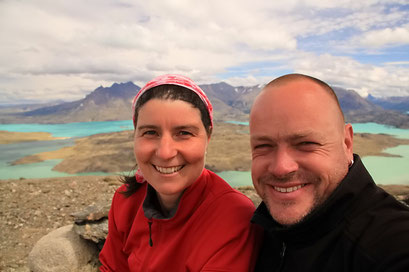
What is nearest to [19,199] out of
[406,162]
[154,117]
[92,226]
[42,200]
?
[42,200]

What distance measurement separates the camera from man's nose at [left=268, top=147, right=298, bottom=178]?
2205 millimetres

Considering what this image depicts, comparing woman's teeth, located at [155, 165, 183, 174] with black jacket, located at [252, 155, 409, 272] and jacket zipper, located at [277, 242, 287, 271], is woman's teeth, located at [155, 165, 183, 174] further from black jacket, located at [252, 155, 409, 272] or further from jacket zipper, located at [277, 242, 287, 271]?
jacket zipper, located at [277, 242, 287, 271]

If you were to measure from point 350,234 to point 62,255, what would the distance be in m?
6.52

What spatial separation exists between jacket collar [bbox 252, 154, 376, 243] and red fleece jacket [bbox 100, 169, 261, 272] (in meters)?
0.40

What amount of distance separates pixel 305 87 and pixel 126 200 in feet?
8.17

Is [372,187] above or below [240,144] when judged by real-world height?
above

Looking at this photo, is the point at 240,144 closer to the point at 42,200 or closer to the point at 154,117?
the point at 42,200

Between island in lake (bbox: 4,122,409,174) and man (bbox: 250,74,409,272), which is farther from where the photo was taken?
island in lake (bbox: 4,122,409,174)

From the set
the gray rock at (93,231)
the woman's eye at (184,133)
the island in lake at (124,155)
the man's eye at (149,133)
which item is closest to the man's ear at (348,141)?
the woman's eye at (184,133)

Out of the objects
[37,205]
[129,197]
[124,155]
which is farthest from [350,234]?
[124,155]

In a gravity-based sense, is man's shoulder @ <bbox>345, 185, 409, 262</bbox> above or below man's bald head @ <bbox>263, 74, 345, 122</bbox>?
below

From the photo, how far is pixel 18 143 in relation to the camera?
76.6 metres

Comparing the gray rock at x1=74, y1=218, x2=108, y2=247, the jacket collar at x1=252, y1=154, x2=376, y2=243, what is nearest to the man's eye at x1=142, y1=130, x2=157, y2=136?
the jacket collar at x1=252, y1=154, x2=376, y2=243

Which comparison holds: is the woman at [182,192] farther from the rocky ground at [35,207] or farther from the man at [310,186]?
the rocky ground at [35,207]
